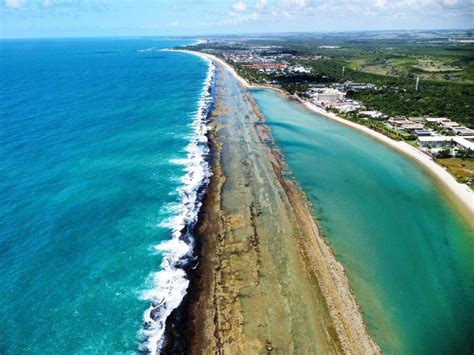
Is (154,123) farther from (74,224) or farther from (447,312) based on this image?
(447,312)

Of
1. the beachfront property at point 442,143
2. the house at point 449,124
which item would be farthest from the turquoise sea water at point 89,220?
the house at point 449,124

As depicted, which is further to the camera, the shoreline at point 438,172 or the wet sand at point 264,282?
the shoreline at point 438,172

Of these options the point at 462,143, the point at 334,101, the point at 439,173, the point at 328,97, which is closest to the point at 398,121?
the point at 462,143

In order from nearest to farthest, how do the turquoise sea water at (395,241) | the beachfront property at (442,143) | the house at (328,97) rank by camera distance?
the turquoise sea water at (395,241)
the beachfront property at (442,143)
the house at (328,97)

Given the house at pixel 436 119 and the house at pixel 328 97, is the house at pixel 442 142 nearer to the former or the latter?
the house at pixel 436 119

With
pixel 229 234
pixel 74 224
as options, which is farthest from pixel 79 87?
pixel 229 234

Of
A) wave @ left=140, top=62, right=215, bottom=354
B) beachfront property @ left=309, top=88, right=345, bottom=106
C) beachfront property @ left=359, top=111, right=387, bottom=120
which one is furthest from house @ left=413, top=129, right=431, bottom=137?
wave @ left=140, top=62, right=215, bottom=354
